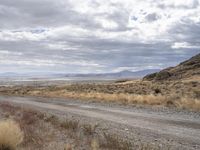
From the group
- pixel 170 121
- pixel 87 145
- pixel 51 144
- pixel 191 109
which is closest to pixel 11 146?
pixel 51 144

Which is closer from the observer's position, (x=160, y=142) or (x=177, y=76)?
(x=160, y=142)

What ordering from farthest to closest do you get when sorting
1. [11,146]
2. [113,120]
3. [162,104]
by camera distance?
1. [162,104]
2. [113,120]
3. [11,146]

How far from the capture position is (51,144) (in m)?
11.1

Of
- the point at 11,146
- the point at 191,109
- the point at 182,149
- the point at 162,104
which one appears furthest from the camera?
the point at 162,104

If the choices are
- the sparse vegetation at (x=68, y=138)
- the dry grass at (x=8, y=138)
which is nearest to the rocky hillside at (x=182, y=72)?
the sparse vegetation at (x=68, y=138)

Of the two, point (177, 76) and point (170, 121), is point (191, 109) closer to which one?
point (170, 121)

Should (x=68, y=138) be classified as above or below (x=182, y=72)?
below

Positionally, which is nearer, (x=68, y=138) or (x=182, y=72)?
(x=68, y=138)

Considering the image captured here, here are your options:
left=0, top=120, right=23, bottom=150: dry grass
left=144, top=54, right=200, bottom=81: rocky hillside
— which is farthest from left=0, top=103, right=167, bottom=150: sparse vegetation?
left=144, top=54, right=200, bottom=81: rocky hillside

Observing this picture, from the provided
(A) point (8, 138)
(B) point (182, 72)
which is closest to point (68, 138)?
(A) point (8, 138)

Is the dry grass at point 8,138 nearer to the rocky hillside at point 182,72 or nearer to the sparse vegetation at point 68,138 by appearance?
the sparse vegetation at point 68,138

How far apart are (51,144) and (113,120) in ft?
27.0

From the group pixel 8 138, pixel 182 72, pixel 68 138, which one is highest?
pixel 182 72

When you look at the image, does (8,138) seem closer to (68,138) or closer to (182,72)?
(68,138)
